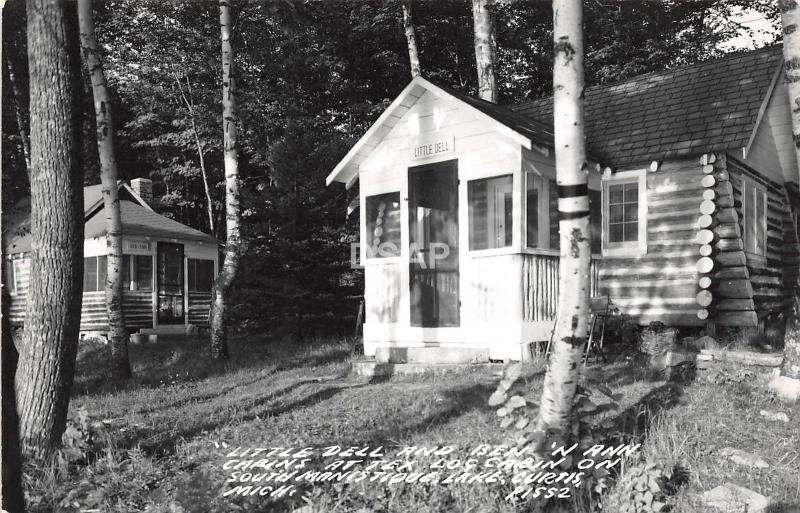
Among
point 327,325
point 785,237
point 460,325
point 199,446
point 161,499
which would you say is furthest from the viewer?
point 327,325

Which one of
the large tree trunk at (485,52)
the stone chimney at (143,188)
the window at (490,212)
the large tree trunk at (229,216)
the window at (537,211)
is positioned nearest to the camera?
the window at (537,211)

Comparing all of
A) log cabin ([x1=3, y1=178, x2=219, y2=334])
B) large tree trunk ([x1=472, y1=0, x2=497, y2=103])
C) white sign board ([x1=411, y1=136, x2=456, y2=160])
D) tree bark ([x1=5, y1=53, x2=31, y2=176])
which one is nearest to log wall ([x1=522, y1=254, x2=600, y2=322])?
white sign board ([x1=411, y1=136, x2=456, y2=160])

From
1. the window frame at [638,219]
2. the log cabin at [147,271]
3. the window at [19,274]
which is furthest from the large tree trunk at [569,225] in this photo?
the window at [19,274]

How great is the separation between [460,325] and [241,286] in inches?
300

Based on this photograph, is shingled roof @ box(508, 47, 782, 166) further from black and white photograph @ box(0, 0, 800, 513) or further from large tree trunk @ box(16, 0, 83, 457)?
large tree trunk @ box(16, 0, 83, 457)

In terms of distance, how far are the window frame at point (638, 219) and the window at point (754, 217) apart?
5.27 ft

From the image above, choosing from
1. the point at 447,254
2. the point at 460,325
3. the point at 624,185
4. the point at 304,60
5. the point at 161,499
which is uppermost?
the point at 304,60

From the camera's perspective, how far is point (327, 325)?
16.5 m

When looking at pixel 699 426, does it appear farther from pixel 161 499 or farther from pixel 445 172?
pixel 445 172

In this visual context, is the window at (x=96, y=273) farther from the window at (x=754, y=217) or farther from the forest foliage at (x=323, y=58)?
the window at (x=754, y=217)

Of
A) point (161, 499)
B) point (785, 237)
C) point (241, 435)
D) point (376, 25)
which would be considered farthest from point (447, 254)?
point (376, 25)

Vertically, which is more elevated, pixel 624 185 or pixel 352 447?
pixel 624 185

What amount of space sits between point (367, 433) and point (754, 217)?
9.23 metres

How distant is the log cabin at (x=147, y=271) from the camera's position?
20422 mm
